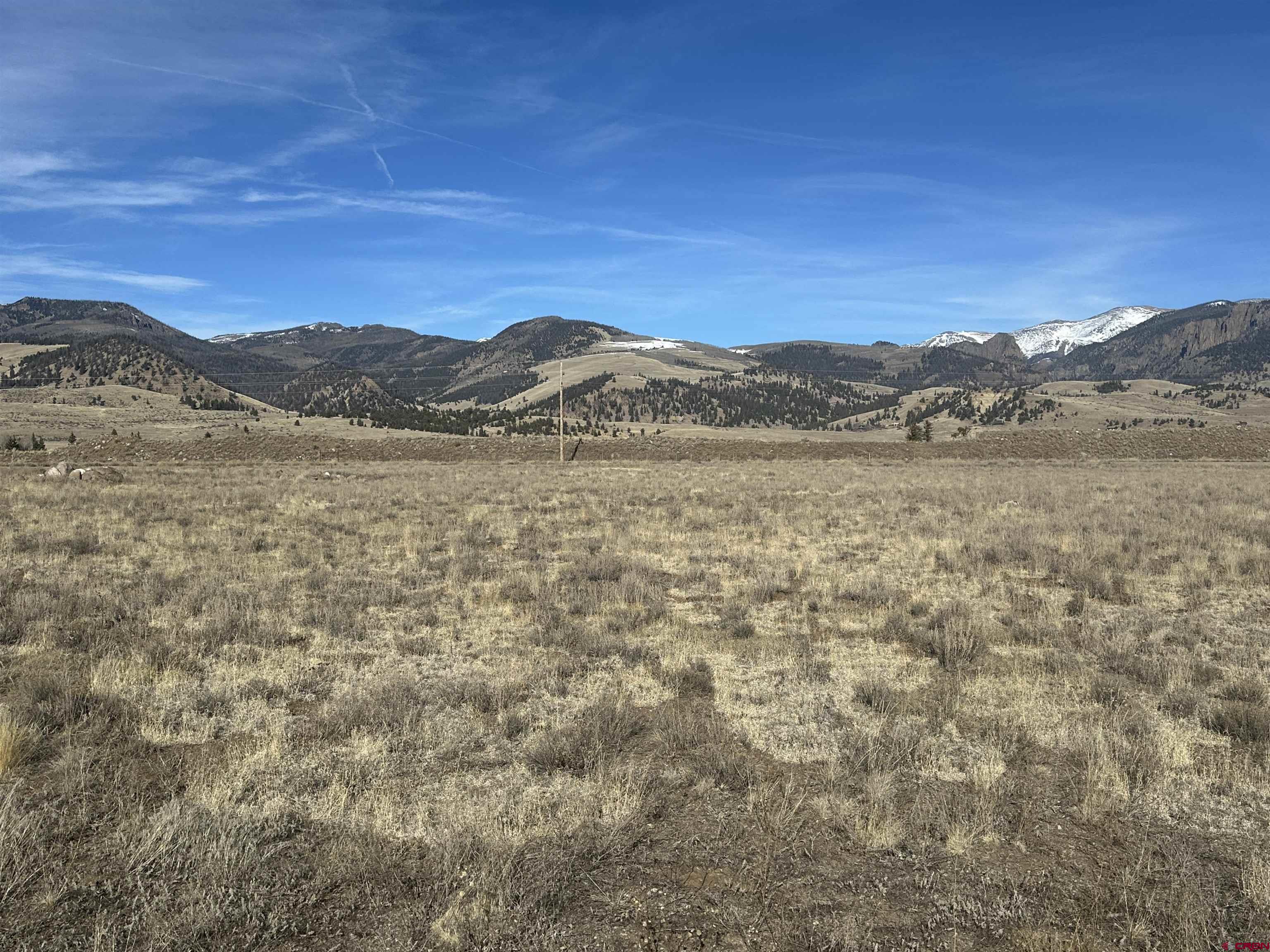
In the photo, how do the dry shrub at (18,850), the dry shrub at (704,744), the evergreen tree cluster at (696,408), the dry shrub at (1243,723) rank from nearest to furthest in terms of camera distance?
the dry shrub at (18,850), the dry shrub at (704,744), the dry shrub at (1243,723), the evergreen tree cluster at (696,408)

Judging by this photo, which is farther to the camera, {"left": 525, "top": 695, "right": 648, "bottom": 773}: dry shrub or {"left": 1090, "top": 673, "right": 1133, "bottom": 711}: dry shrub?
{"left": 1090, "top": 673, "right": 1133, "bottom": 711}: dry shrub

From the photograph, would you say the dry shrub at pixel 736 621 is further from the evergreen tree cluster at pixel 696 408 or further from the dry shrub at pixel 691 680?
the evergreen tree cluster at pixel 696 408

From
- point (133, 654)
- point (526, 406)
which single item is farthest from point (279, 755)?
point (526, 406)

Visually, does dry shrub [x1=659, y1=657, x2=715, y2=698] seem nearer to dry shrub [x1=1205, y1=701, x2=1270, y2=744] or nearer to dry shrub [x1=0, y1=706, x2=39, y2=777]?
dry shrub [x1=1205, y1=701, x2=1270, y2=744]

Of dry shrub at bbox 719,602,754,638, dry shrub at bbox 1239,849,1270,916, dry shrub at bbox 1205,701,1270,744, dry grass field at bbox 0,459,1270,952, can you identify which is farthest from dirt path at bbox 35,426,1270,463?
dry shrub at bbox 1239,849,1270,916

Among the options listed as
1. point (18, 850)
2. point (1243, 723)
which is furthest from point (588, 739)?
point (1243, 723)

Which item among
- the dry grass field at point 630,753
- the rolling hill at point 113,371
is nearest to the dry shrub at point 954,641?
the dry grass field at point 630,753

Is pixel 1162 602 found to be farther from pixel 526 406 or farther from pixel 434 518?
pixel 526 406

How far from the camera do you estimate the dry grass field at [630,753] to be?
423cm

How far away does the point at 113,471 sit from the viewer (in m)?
33.5

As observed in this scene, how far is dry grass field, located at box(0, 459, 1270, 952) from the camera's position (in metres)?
4.23

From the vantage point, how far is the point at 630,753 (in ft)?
21.1

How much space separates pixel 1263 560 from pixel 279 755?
18.4 meters

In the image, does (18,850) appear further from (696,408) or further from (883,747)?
(696,408)
